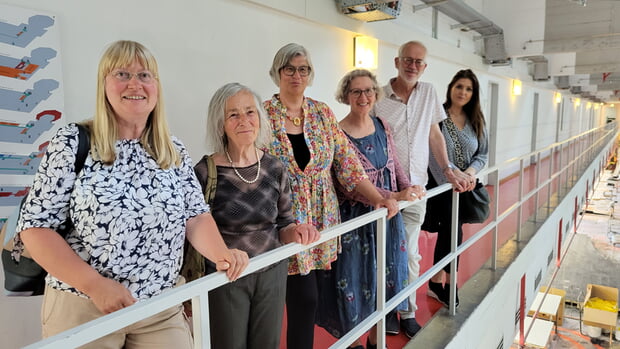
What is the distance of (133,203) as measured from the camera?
1108 mm

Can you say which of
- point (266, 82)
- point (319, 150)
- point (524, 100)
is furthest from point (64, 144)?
point (524, 100)

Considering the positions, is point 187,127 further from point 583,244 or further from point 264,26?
point 583,244

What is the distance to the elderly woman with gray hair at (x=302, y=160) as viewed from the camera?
1705 millimetres

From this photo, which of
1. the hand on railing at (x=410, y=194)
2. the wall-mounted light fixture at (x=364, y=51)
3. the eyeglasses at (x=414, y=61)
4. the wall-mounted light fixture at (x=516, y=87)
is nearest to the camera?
the hand on railing at (x=410, y=194)

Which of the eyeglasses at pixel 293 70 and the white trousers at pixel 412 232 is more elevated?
the eyeglasses at pixel 293 70

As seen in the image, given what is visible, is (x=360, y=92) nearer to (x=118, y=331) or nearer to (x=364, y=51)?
(x=118, y=331)

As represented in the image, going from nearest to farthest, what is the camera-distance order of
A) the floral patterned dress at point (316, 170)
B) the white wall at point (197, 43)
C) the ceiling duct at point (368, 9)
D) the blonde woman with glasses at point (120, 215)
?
the blonde woman with glasses at point (120, 215) < the floral patterned dress at point (316, 170) < the white wall at point (197, 43) < the ceiling duct at point (368, 9)

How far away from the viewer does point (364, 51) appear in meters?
4.08

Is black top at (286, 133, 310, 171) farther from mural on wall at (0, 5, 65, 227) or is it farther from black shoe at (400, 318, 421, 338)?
black shoe at (400, 318, 421, 338)

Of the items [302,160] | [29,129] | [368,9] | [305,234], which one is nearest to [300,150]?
[302,160]

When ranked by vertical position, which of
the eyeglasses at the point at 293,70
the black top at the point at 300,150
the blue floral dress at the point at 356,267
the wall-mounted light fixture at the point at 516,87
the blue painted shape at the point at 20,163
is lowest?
the blue floral dress at the point at 356,267

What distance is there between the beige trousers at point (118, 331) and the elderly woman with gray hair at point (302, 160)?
0.54 meters

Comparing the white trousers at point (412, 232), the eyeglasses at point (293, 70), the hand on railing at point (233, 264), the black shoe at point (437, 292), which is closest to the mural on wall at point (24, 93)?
the eyeglasses at point (293, 70)

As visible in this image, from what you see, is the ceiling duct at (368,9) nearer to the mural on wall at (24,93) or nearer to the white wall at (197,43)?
the white wall at (197,43)
